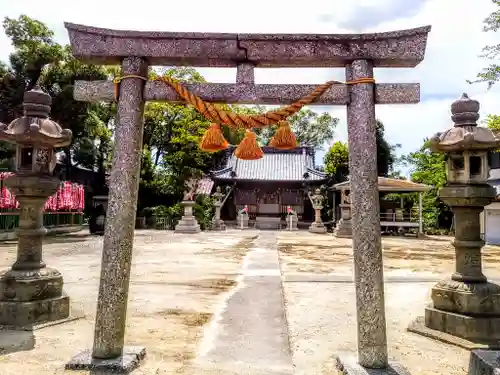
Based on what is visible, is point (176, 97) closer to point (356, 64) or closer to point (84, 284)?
point (356, 64)

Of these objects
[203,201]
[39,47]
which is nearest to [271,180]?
[203,201]

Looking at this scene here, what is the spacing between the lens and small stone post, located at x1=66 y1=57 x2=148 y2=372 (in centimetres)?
Answer: 371

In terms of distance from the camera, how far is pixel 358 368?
3.66 m

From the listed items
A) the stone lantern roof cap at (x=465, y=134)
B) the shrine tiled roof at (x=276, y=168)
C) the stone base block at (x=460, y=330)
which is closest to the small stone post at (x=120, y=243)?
the stone base block at (x=460, y=330)

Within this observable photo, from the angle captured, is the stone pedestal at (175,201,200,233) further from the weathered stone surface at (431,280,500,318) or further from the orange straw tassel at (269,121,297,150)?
the orange straw tassel at (269,121,297,150)

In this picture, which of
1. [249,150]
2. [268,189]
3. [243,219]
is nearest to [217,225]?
[243,219]

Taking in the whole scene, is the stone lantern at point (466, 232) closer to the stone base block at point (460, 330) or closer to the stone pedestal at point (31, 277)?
the stone base block at point (460, 330)

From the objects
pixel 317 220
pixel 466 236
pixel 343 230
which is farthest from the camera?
pixel 317 220

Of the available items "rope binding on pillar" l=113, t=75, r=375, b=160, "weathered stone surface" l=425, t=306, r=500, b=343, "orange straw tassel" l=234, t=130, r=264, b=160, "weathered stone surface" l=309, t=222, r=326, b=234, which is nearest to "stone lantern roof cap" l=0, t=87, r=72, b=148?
"rope binding on pillar" l=113, t=75, r=375, b=160

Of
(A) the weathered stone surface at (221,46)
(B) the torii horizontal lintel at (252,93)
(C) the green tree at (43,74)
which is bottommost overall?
(B) the torii horizontal lintel at (252,93)

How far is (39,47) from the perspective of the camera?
2002 cm

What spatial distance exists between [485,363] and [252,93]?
2.87 metres

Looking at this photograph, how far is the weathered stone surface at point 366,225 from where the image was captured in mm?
3629

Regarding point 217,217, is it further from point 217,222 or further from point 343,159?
point 343,159
